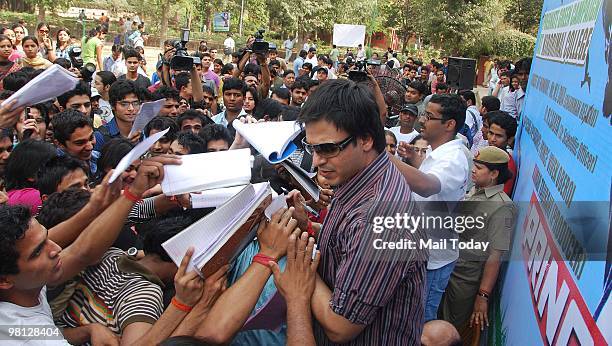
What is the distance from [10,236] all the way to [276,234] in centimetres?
82

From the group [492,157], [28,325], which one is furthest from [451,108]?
[28,325]

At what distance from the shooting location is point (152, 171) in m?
1.82

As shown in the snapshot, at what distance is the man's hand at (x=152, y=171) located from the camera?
1.82 m

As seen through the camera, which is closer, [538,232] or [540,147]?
[538,232]

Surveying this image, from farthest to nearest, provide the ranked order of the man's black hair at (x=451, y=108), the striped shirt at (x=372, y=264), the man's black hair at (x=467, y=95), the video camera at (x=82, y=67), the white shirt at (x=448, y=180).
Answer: the man's black hair at (x=467, y=95), the video camera at (x=82, y=67), the man's black hair at (x=451, y=108), the white shirt at (x=448, y=180), the striped shirt at (x=372, y=264)

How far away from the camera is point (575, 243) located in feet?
6.50

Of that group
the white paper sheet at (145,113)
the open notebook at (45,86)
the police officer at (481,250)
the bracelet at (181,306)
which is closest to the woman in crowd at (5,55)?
the open notebook at (45,86)

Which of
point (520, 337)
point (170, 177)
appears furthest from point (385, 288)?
point (520, 337)

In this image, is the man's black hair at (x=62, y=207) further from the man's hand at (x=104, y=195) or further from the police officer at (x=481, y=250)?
the police officer at (x=481, y=250)

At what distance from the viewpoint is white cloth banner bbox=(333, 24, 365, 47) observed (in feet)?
62.6

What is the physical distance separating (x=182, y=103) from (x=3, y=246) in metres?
4.09

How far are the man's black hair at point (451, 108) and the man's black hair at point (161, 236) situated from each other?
5.63 ft

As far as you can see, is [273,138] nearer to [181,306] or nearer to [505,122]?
[181,306]

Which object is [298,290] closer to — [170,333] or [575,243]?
[170,333]
